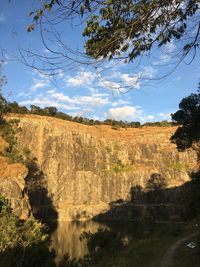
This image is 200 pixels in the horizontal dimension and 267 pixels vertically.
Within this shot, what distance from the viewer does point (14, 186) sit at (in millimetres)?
35781

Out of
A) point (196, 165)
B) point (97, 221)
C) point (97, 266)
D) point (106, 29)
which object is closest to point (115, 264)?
point (97, 266)

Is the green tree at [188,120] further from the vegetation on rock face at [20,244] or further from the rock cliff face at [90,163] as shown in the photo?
the rock cliff face at [90,163]

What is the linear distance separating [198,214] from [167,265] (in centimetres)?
1954

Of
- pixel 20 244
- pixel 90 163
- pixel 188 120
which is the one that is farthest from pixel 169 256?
pixel 90 163

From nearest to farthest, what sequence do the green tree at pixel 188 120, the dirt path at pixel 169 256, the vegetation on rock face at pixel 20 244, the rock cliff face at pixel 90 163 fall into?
the vegetation on rock face at pixel 20 244
the dirt path at pixel 169 256
the green tree at pixel 188 120
the rock cliff face at pixel 90 163

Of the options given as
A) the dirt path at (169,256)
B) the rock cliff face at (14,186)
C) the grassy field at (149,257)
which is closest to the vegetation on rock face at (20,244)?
the grassy field at (149,257)

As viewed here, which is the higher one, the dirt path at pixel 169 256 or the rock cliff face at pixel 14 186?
the rock cliff face at pixel 14 186

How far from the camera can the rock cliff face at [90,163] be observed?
244 feet

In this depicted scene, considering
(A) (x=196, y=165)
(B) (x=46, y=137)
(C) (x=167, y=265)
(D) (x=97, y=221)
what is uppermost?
(B) (x=46, y=137)

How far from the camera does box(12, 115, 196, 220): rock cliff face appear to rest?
244ft

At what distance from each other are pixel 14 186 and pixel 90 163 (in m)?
43.1

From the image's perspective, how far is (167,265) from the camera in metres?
16.6

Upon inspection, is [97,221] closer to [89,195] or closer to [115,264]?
[89,195]

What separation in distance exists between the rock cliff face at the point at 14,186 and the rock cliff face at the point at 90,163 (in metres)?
33.4
